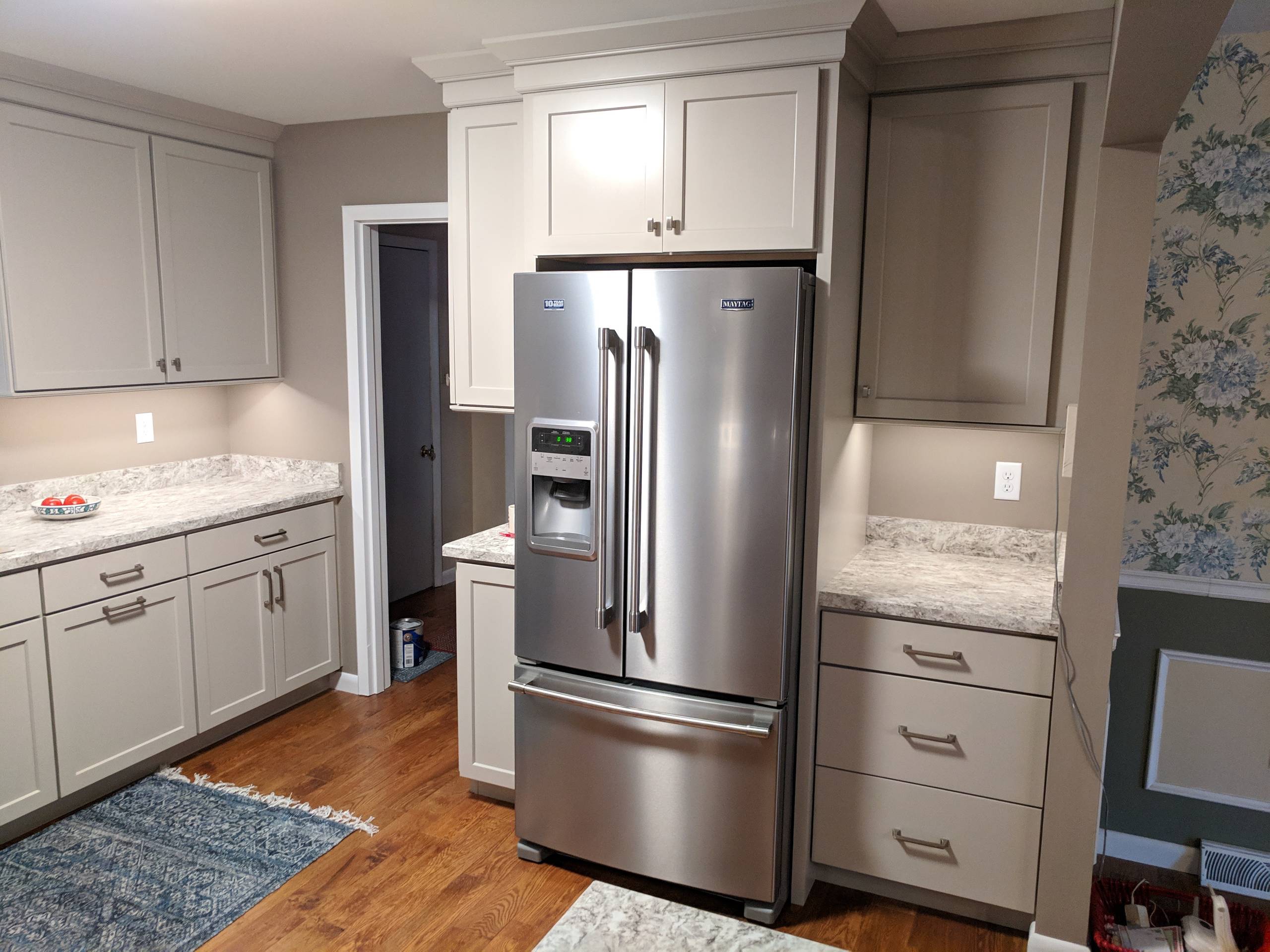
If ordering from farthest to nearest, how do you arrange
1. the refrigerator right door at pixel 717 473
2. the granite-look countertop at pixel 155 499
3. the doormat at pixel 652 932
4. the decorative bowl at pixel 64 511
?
1. the decorative bowl at pixel 64 511
2. the granite-look countertop at pixel 155 499
3. the refrigerator right door at pixel 717 473
4. the doormat at pixel 652 932

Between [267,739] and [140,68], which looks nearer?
[140,68]

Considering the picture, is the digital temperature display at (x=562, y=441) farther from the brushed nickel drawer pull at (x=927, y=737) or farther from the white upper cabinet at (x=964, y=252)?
the brushed nickel drawer pull at (x=927, y=737)

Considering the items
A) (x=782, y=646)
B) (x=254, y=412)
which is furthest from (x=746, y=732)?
(x=254, y=412)

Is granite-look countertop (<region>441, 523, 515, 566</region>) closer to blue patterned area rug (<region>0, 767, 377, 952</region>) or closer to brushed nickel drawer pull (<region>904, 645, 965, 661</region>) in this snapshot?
blue patterned area rug (<region>0, 767, 377, 952</region>)

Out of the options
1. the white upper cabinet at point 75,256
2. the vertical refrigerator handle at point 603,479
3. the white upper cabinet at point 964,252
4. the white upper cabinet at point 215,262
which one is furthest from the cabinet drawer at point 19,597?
the white upper cabinet at point 964,252

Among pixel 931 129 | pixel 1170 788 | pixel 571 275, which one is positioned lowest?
pixel 1170 788

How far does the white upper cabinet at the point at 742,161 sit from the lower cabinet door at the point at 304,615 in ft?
6.93

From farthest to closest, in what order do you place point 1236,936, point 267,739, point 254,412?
1. point 254,412
2. point 267,739
3. point 1236,936

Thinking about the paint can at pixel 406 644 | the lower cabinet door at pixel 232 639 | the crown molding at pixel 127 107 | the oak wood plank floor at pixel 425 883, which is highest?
the crown molding at pixel 127 107

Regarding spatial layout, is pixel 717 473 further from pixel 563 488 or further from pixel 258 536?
pixel 258 536

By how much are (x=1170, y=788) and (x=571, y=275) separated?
2.26 m

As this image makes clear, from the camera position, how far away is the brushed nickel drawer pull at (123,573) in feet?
9.53

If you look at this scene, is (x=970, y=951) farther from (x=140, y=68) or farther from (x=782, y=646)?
(x=140, y=68)

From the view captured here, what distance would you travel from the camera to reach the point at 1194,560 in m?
2.60
